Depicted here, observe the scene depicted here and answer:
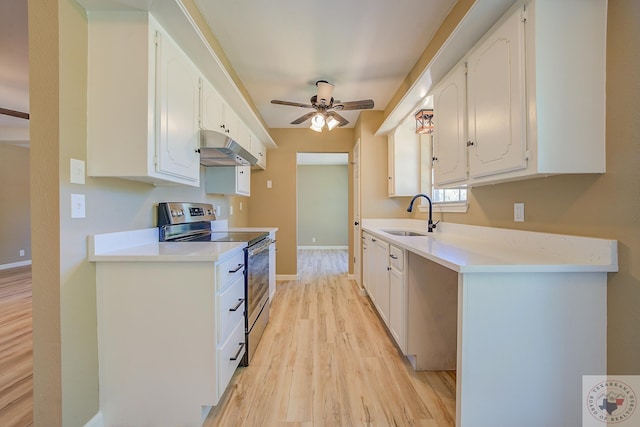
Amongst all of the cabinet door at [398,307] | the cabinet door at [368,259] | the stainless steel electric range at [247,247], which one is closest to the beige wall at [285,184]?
the cabinet door at [368,259]

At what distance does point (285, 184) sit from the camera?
4.32m

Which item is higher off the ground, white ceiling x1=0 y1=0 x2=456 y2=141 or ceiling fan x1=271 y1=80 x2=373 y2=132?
white ceiling x1=0 y1=0 x2=456 y2=141

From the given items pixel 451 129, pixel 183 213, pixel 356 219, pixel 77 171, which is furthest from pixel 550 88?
pixel 356 219

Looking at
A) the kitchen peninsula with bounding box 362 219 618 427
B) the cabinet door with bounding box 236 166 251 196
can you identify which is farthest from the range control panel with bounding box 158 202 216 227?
the kitchen peninsula with bounding box 362 219 618 427

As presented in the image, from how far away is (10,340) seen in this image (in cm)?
209

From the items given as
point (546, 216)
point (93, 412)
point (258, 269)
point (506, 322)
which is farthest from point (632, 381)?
point (93, 412)

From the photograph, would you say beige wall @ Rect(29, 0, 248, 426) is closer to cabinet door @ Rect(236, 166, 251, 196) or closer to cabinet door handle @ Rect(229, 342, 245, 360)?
cabinet door handle @ Rect(229, 342, 245, 360)

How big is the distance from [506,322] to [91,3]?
243cm

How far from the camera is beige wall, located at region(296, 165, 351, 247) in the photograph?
7.29m

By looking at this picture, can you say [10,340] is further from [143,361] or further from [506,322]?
[506,322]

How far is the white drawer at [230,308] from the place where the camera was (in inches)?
53.7

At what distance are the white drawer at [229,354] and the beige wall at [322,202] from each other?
5.58 m

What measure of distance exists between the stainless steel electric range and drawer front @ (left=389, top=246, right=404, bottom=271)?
1090 millimetres

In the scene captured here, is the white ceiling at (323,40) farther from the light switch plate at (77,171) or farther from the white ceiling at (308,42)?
the light switch plate at (77,171)
